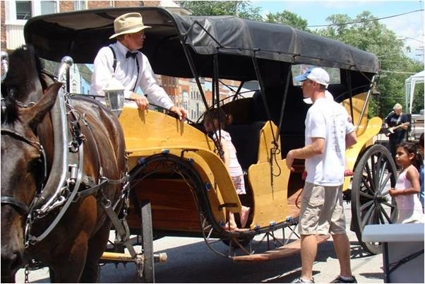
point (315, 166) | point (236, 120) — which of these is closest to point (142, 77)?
point (315, 166)

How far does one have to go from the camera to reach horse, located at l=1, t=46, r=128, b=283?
10.8ft

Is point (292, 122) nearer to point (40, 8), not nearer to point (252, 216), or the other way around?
point (252, 216)

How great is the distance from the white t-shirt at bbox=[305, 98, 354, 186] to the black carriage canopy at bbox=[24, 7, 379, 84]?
0.85 m

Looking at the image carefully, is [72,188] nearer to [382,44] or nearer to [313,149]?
[313,149]

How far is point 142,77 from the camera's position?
552 cm

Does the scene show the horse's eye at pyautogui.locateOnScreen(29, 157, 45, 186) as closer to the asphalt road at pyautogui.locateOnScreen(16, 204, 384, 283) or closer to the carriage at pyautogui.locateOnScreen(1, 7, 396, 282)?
the carriage at pyautogui.locateOnScreen(1, 7, 396, 282)

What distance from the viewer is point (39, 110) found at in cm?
349

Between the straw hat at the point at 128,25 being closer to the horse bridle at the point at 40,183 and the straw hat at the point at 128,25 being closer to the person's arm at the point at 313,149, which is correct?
the person's arm at the point at 313,149

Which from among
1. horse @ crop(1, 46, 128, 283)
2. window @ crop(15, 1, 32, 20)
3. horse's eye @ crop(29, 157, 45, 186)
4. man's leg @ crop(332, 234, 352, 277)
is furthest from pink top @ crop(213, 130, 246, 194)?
window @ crop(15, 1, 32, 20)

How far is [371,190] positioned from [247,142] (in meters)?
2.01

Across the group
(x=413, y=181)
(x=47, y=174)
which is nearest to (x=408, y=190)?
(x=413, y=181)

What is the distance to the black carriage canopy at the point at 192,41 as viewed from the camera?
5637 millimetres

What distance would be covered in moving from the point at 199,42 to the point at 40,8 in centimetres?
1833

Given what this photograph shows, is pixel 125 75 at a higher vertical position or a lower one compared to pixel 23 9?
lower
